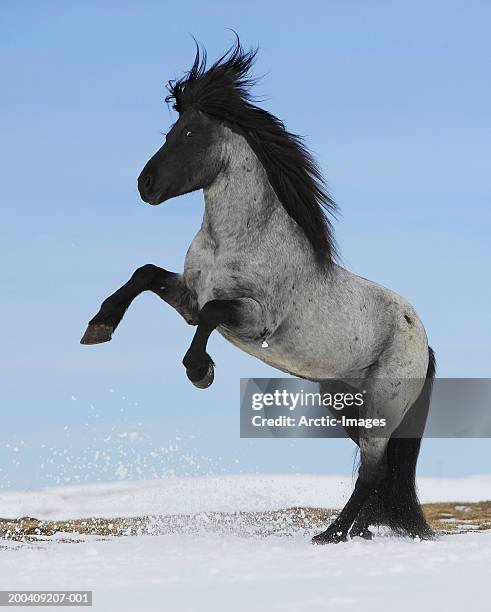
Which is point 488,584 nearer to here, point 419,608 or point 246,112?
point 419,608

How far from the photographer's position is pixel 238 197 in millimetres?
5824

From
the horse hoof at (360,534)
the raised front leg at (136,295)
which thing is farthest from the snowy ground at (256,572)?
the raised front leg at (136,295)

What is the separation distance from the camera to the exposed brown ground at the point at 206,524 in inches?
271

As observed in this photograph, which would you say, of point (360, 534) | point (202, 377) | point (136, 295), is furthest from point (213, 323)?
point (360, 534)

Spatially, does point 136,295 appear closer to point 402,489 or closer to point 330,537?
point 330,537

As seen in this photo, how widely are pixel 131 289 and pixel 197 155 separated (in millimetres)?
926

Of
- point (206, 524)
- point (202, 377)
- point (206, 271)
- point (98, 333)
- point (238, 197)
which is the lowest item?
point (206, 524)

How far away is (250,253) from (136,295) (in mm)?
755

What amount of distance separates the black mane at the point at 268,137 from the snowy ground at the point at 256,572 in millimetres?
1908

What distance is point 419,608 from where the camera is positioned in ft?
12.2

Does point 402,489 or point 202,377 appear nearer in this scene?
point 202,377

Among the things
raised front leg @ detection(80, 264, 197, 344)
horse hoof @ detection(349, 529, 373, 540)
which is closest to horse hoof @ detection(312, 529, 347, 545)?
horse hoof @ detection(349, 529, 373, 540)

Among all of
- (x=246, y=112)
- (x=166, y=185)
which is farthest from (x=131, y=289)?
(x=246, y=112)

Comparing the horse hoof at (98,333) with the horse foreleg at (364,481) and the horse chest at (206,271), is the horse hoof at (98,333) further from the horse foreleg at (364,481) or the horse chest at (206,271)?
the horse foreleg at (364,481)
